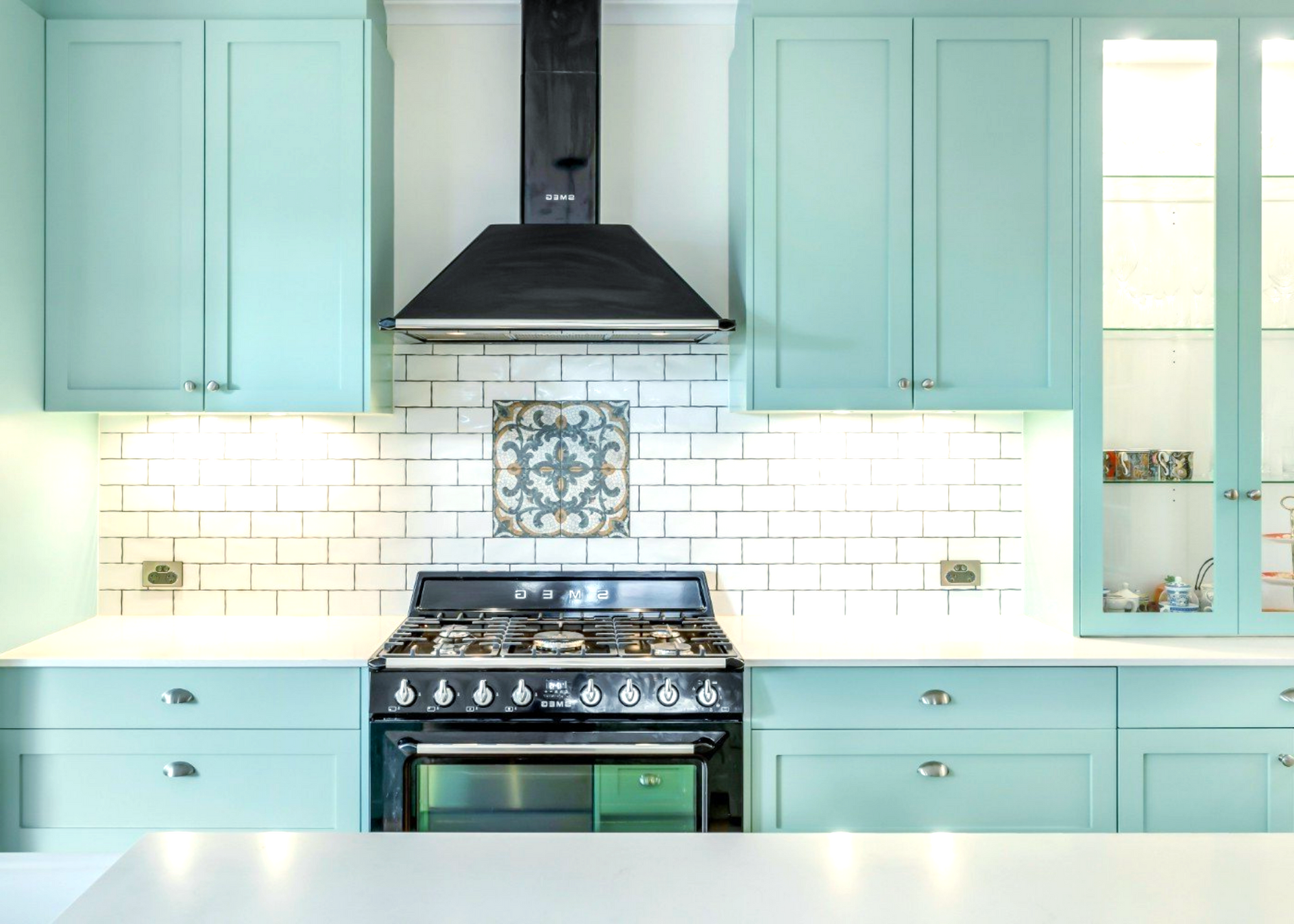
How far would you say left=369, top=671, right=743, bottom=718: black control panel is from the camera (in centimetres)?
247

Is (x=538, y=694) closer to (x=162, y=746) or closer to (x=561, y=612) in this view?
(x=561, y=612)

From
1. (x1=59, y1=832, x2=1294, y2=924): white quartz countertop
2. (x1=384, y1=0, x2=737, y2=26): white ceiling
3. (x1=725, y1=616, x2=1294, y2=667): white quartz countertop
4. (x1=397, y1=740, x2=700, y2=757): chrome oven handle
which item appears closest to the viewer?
(x1=59, y1=832, x2=1294, y2=924): white quartz countertop

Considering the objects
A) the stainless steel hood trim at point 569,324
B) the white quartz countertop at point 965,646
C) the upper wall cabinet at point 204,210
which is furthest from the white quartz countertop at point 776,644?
the stainless steel hood trim at point 569,324

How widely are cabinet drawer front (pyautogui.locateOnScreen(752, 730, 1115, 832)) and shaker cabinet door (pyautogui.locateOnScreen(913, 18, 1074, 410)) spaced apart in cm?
89

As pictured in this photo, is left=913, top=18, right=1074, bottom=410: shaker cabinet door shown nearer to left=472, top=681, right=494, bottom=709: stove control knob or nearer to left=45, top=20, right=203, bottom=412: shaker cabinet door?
left=472, top=681, right=494, bottom=709: stove control knob

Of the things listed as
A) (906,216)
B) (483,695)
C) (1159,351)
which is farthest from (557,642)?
(1159,351)

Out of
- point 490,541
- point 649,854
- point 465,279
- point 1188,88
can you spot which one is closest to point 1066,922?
point 649,854

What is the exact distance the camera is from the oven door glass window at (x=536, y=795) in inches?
97.3

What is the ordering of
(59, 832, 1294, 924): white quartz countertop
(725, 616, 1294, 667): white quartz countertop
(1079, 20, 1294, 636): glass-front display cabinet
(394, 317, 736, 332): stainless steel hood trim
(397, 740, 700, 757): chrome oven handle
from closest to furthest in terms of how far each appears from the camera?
1. (59, 832, 1294, 924): white quartz countertop
2. (397, 740, 700, 757): chrome oven handle
3. (725, 616, 1294, 667): white quartz countertop
4. (394, 317, 736, 332): stainless steel hood trim
5. (1079, 20, 1294, 636): glass-front display cabinet

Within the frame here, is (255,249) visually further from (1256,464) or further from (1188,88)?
(1256,464)

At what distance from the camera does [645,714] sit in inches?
98.0

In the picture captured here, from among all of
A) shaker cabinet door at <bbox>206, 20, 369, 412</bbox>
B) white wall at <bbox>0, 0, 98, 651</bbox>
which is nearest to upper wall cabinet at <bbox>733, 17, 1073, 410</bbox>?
shaker cabinet door at <bbox>206, 20, 369, 412</bbox>

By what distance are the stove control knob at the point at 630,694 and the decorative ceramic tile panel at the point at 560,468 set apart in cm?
77

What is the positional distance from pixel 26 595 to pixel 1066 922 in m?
2.65
